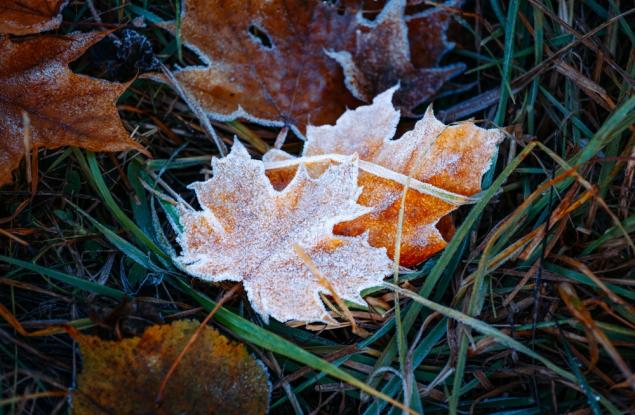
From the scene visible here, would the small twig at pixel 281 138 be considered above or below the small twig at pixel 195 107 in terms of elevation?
below

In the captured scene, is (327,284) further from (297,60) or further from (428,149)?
(297,60)

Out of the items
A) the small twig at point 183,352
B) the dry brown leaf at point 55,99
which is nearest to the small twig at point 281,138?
the dry brown leaf at point 55,99

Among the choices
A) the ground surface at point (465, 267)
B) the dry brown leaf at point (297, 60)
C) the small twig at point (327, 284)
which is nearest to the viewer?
the small twig at point (327, 284)

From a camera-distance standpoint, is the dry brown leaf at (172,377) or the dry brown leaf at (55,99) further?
the dry brown leaf at (55,99)

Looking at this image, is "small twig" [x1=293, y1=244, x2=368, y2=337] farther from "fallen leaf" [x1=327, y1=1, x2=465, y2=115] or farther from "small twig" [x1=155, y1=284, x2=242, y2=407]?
→ "fallen leaf" [x1=327, y1=1, x2=465, y2=115]

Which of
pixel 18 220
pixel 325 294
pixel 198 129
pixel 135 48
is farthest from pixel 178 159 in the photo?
pixel 325 294

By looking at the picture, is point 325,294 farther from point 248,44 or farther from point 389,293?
point 248,44

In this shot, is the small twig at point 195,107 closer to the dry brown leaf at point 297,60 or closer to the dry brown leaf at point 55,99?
the dry brown leaf at point 297,60
